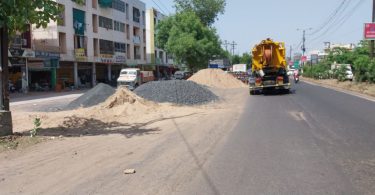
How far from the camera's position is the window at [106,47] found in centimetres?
6375

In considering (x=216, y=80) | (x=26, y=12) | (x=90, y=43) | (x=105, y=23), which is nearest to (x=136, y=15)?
(x=105, y=23)

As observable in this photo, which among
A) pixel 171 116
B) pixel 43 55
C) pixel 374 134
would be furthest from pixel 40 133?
pixel 43 55

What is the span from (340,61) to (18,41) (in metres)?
40.4

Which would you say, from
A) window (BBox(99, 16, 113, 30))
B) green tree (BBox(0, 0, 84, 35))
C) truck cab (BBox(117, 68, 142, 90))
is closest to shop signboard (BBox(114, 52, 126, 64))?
window (BBox(99, 16, 113, 30))

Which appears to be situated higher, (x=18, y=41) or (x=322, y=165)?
(x=18, y=41)

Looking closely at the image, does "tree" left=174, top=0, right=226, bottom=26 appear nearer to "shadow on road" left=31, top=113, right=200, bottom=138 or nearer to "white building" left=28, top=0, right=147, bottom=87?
"white building" left=28, top=0, right=147, bottom=87

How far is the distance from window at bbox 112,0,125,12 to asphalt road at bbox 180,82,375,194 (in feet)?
184

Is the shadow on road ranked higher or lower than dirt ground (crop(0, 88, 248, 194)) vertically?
lower

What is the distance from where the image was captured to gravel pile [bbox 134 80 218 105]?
26.6 meters

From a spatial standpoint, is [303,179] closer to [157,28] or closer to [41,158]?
[41,158]

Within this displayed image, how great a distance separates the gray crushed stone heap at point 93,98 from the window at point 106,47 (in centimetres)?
3552

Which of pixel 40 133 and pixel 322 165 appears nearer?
pixel 322 165

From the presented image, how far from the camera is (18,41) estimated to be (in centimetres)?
4303

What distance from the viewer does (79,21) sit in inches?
2242
